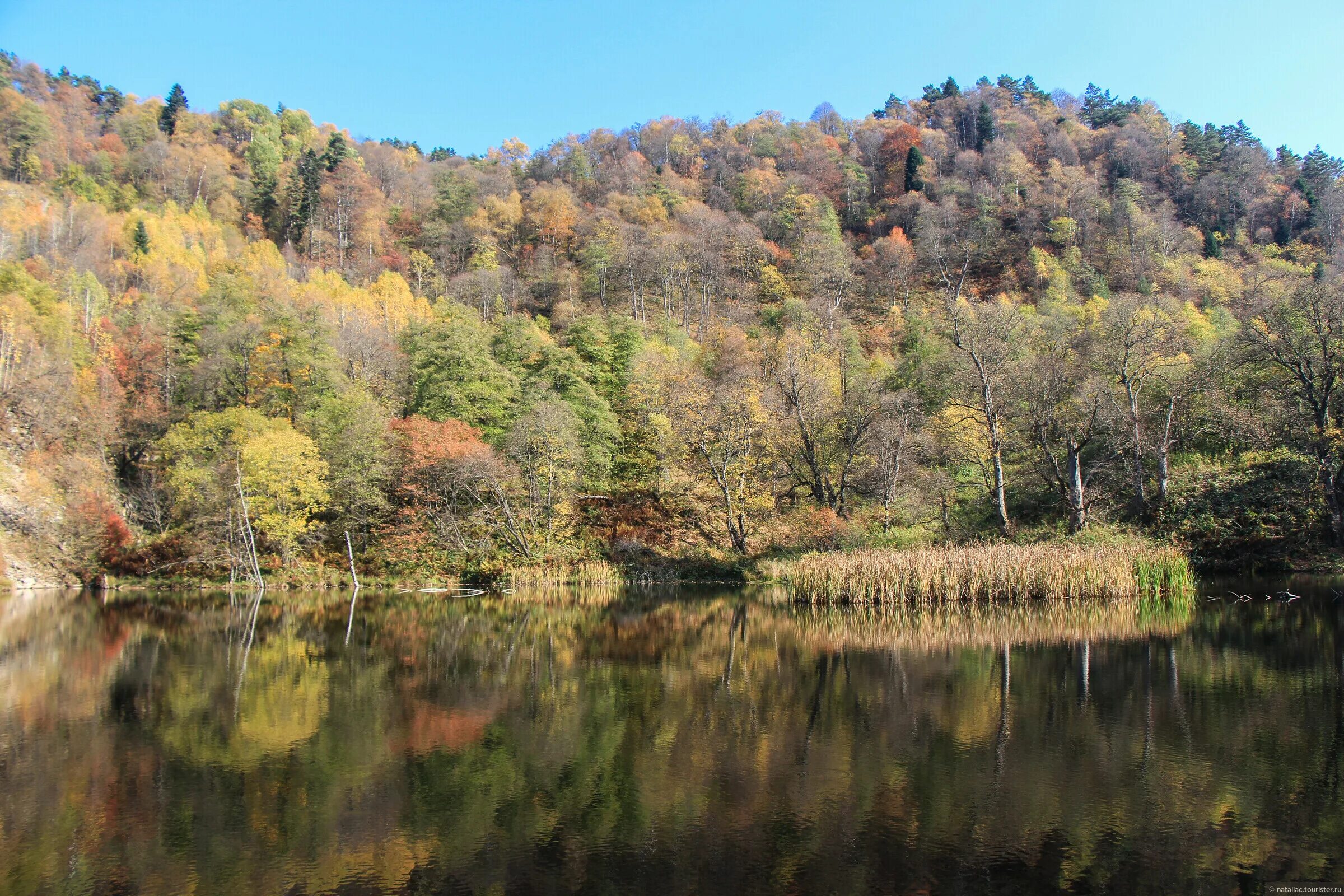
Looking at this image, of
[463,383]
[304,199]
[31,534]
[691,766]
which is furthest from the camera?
[304,199]

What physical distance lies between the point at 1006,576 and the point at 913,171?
88.3 m

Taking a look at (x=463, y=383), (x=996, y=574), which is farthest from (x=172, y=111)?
(x=996, y=574)

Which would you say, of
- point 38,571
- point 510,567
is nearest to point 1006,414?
point 510,567

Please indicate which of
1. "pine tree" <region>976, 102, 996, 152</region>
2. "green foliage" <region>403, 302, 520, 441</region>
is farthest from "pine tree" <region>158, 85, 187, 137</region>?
"pine tree" <region>976, 102, 996, 152</region>

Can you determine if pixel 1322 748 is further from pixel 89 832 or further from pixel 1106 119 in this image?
pixel 1106 119

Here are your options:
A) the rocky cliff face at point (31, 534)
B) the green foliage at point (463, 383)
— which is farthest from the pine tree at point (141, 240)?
the green foliage at point (463, 383)

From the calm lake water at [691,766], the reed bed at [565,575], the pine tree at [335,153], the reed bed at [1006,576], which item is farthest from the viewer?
the pine tree at [335,153]

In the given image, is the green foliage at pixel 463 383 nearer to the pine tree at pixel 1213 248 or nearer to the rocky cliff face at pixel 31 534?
the rocky cliff face at pixel 31 534

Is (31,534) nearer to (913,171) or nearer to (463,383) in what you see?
(463,383)

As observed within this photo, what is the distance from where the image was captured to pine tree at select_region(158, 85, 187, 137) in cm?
10306

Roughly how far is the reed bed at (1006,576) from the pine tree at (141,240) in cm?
7206

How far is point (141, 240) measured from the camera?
7019cm

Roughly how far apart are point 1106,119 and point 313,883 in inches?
4934

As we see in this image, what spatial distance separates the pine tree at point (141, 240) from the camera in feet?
228
